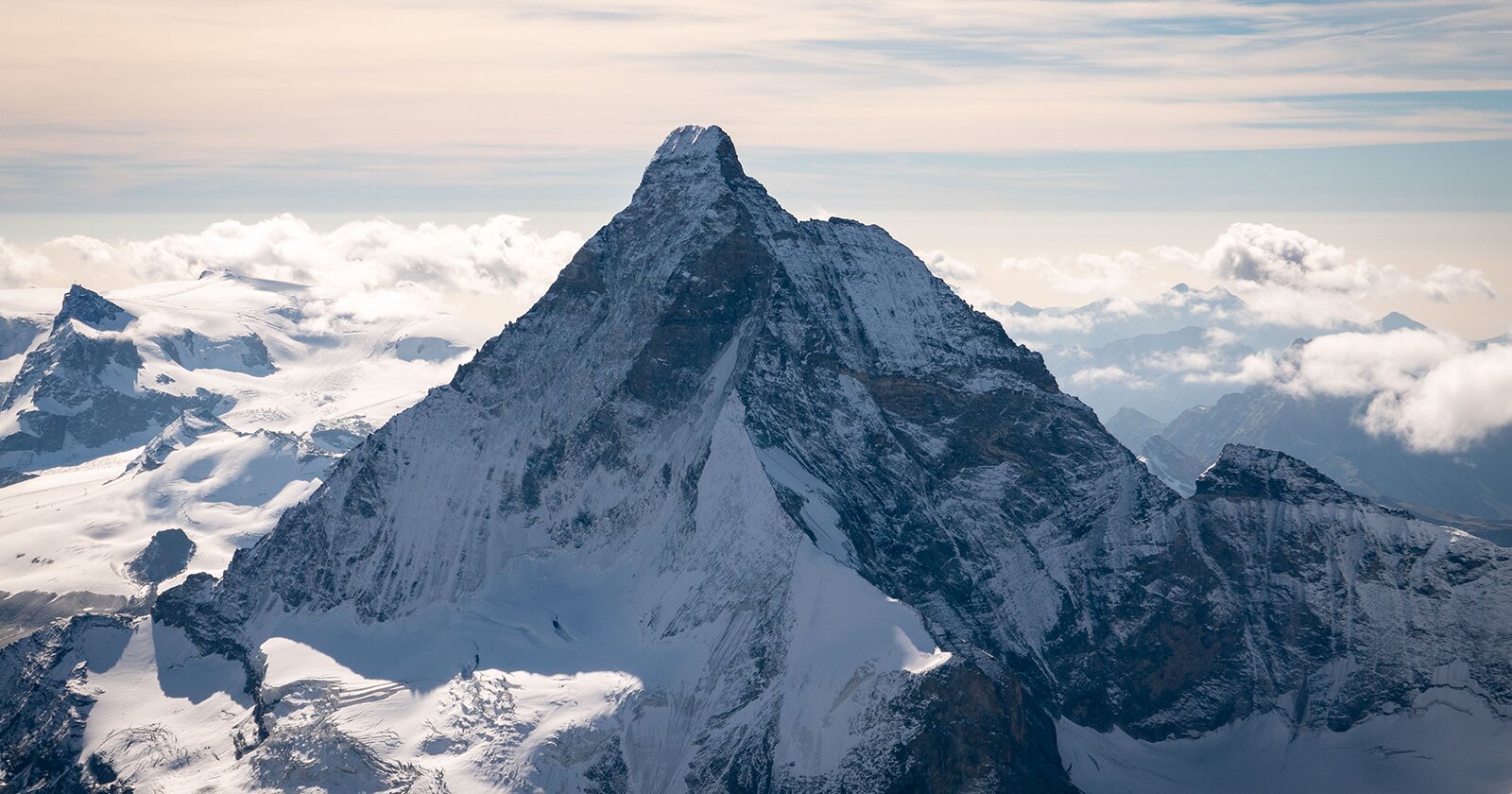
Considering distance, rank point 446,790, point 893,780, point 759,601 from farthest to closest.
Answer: point 759,601, point 446,790, point 893,780

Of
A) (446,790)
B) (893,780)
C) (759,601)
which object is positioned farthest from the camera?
(759,601)

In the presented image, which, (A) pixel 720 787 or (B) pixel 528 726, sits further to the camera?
(B) pixel 528 726

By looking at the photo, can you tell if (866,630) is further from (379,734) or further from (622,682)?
(379,734)

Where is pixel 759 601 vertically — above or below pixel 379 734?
above

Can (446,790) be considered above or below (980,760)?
below

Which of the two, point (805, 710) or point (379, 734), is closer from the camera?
point (805, 710)

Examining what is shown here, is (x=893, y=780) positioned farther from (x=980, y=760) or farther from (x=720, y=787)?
(x=720, y=787)

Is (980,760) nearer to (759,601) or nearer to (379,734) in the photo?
(759,601)

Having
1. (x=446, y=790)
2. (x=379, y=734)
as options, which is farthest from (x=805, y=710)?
(x=379, y=734)

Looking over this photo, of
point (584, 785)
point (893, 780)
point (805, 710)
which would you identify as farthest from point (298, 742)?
point (893, 780)
